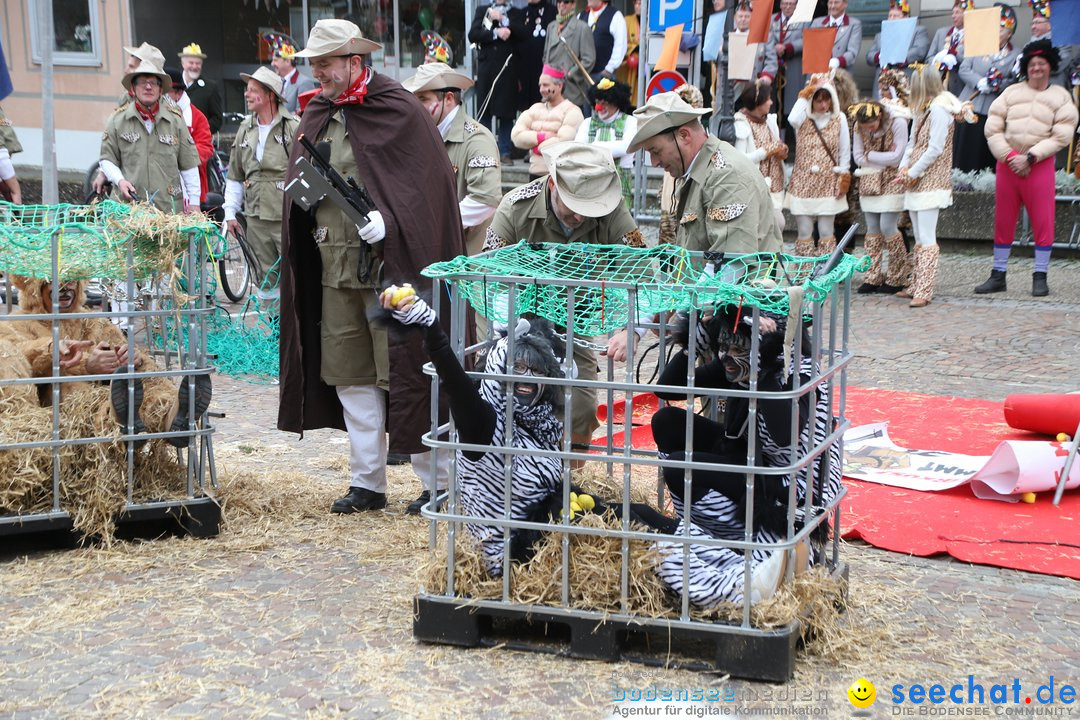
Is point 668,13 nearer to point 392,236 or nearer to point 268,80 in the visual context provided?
point 268,80

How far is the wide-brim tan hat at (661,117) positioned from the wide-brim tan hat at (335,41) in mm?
1125

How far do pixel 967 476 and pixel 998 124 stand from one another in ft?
19.0

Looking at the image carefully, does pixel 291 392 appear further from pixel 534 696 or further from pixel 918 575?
pixel 918 575

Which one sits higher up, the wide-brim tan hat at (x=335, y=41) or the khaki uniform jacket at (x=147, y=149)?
the wide-brim tan hat at (x=335, y=41)

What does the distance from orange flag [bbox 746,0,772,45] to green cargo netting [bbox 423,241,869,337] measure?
6863 mm

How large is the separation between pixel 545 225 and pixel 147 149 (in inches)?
208

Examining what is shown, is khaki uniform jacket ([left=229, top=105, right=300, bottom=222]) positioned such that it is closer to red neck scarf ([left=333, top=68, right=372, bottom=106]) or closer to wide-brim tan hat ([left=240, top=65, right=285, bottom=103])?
wide-brim tan hat ([left=240, top=65, right=285, bottom=103])

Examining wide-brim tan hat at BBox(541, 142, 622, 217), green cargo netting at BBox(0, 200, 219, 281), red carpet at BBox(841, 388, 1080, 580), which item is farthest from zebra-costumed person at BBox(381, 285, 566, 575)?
→ red carpet at BBox(841, 388, 1080, 580)

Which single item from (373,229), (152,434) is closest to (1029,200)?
(373,229)

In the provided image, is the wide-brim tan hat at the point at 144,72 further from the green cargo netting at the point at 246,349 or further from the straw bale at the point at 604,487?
the straw bale at the point at 604,487

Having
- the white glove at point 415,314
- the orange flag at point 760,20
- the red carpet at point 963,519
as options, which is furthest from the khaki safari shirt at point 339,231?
the orange flag at point 760,20

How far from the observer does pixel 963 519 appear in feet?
17.6

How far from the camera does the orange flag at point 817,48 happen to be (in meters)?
11.1

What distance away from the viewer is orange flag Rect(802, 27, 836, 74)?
1115cm
